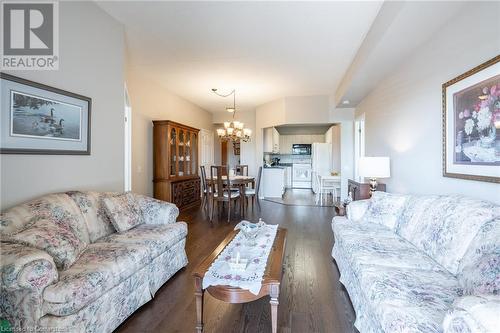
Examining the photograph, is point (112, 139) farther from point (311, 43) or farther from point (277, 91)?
point (277, 91)

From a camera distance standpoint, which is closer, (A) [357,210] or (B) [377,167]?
(A) [357,210]

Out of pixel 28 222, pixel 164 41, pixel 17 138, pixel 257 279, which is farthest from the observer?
pixel 164 41

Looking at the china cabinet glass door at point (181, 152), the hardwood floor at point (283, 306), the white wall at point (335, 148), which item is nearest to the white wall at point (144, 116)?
the china cabinet glass door at point (181, 152)

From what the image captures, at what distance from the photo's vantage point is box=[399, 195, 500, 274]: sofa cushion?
1.63 meters

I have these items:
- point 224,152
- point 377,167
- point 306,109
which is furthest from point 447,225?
point 224,152

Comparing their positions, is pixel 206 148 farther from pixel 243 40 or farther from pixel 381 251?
pixel 381 251

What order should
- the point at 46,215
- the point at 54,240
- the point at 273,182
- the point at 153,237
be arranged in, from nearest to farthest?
1. the point at 54,240
2. the point at 46,215
3. the point at 153,237
4. the point at 273,182

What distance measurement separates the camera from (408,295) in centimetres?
135

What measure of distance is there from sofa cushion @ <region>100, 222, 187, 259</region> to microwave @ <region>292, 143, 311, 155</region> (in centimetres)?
802

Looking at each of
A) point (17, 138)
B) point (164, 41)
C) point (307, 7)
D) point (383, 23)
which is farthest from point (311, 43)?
point (17, 138)

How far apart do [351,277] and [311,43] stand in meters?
3.05

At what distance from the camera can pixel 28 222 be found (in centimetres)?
182

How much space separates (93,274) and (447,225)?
8.06ft

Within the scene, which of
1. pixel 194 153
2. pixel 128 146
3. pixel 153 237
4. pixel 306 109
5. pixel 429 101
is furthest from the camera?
pixel 194 153
